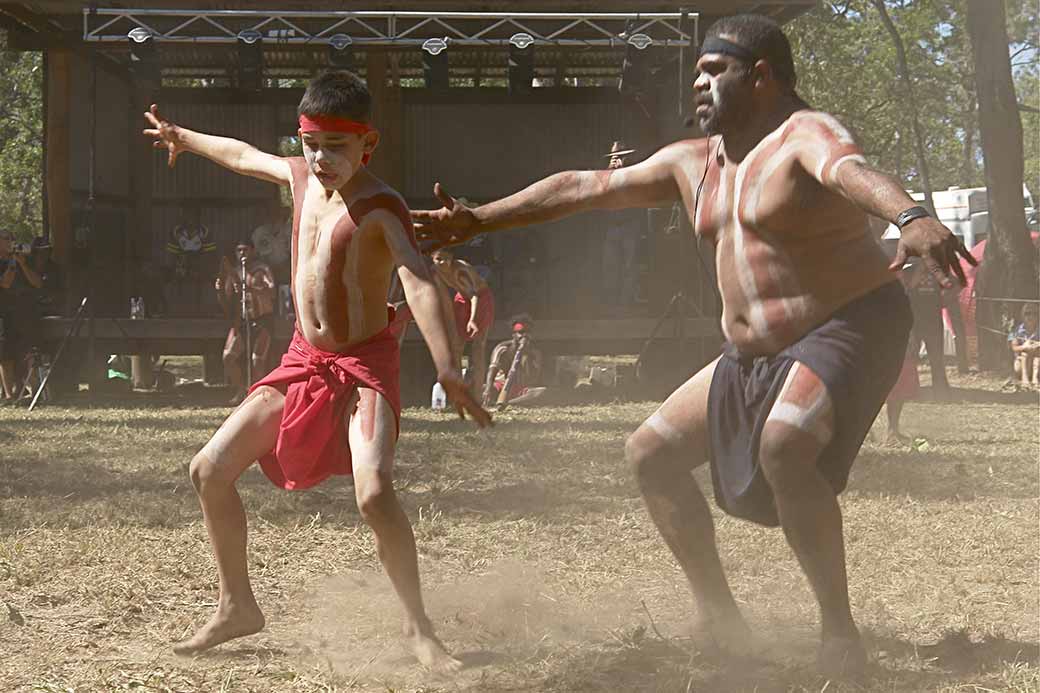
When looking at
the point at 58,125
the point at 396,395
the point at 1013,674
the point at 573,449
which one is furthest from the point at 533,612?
the point at 58,125

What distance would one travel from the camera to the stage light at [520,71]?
673 inches

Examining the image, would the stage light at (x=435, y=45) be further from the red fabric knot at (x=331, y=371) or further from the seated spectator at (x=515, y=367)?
the red fabric knot at (x=331, y=371)

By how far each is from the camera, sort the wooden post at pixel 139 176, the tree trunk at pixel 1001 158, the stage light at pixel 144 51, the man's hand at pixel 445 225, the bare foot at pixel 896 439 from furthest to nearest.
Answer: the tree trunk at pixel 1001 158 → the wooden post at pixel 139 176 → the stage light at pixel 144 51 → the bare foot at pixel 896 439 → the man's hand at pixel 445 225

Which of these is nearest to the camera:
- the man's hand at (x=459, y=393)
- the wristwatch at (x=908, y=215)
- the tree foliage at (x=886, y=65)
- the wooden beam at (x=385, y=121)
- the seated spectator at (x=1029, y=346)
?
the wristwatch at (x=908, y=215)

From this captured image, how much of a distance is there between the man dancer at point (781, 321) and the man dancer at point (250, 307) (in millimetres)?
9216

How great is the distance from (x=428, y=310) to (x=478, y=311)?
8.27 m

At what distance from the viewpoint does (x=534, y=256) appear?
57.4ft

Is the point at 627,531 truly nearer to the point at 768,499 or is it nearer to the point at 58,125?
the point at 768,499

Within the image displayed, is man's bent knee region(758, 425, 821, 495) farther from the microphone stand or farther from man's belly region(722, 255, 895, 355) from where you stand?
the microphone stand

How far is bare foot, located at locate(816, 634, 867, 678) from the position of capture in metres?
4.06

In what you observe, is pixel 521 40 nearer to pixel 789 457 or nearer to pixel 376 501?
pixel 376 501

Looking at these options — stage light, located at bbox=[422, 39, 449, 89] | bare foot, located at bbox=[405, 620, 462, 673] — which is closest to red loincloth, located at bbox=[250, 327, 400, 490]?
bare foot, located at bbox=[405, 620, 462, 673]

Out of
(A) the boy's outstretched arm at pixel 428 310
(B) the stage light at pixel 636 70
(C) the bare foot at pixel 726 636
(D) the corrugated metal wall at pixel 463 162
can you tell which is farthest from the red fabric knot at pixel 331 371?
(D) the corrugated metal wall at pixel 463 162

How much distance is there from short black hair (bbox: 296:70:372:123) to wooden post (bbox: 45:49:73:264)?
1161cm
